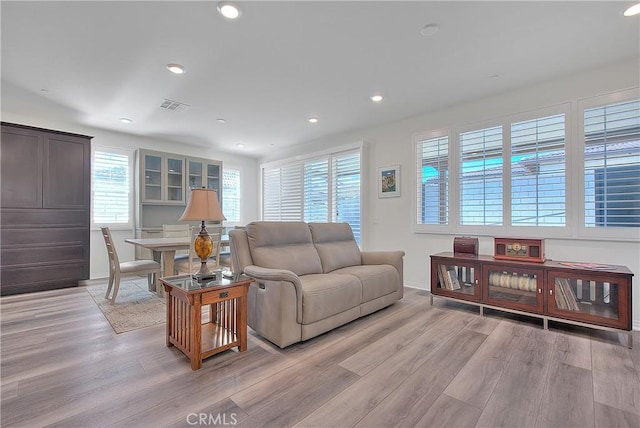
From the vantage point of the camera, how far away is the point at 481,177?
3621mm

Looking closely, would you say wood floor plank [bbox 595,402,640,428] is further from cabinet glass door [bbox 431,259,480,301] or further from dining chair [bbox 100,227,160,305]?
dining chair [bbox 100,227,160,305]

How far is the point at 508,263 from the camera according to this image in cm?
290

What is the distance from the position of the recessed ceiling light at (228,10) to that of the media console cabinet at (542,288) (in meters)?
3.08

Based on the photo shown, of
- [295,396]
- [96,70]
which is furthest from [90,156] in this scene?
[295,396]

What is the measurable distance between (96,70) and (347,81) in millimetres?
2550

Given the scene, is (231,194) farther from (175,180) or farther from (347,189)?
(347,189)

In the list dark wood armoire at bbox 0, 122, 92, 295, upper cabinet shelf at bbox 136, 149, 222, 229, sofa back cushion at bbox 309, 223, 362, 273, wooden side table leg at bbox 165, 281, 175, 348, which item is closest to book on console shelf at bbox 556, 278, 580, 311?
sofa back cushion at bbox 309, 223, 362, 273

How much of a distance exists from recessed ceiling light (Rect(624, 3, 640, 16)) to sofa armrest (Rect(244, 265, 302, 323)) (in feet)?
10.3

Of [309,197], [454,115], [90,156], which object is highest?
[454,115]

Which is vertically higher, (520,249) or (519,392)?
(520,249)

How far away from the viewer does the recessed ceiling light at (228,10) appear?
199 cm

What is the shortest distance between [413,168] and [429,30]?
218 centimetres

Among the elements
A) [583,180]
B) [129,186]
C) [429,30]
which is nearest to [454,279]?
[583,180]

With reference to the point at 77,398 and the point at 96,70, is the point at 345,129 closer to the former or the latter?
the point at 96,70
